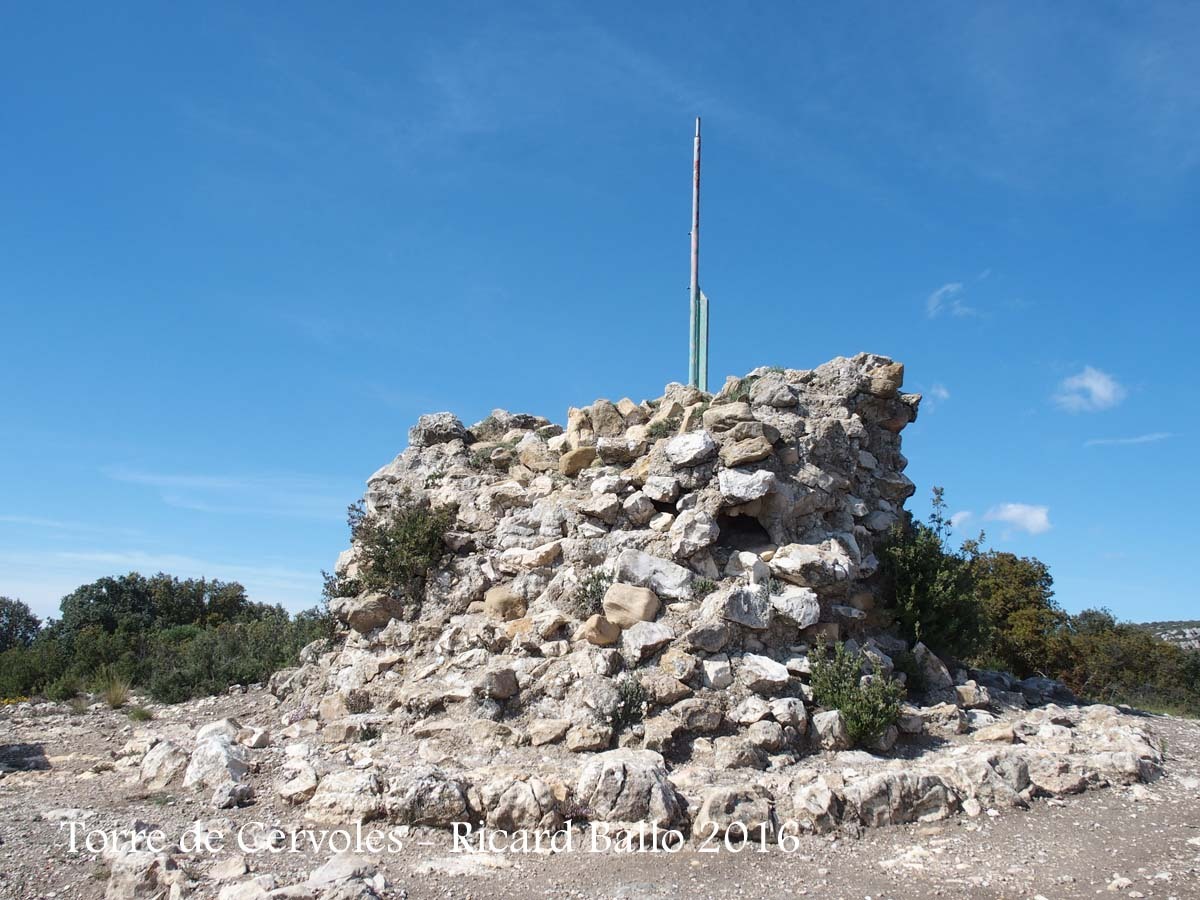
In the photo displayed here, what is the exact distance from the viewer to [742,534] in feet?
40.4

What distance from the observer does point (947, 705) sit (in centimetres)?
1066

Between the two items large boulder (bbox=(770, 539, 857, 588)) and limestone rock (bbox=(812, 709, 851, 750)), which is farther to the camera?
large boulder (bbox=(770, 539, 857, 588))

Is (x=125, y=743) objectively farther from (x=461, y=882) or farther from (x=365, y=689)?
(x=461, y=882)

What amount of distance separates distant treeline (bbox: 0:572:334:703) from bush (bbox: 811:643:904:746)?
775 cm

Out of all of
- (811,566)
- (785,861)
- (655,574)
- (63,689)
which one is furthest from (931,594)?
(63,689)

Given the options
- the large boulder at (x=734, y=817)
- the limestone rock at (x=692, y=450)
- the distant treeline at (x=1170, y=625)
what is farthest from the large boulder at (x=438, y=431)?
the distant treeline at (x=1170, y=625)

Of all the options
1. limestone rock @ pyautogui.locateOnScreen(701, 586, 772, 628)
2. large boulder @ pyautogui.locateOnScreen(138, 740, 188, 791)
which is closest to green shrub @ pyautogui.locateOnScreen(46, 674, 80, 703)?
large boulder @ pyautogui.locateOnScreen(138, 740, 188, 791)

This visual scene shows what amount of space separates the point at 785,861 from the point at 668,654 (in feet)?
10.1

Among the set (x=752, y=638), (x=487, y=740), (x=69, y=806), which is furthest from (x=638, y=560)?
(x=69, y=806)

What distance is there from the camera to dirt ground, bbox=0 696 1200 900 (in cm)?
665

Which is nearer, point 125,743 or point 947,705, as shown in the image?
point 947,705

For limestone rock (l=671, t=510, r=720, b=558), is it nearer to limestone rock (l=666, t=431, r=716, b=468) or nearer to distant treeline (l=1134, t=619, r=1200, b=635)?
limestone rock (l=666, t=431, r=716, b=468)

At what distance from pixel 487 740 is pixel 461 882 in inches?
106

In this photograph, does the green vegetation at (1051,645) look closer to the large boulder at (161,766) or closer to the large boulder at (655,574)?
the large boulder at (655,574)
